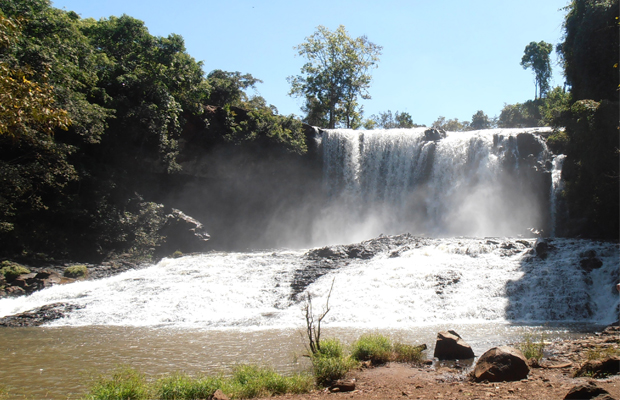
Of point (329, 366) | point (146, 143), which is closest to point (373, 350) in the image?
point (329, 366)

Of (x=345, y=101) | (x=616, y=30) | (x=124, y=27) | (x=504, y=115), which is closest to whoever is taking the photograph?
(x=616, y=30)

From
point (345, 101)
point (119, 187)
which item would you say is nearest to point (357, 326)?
point (119, 187)

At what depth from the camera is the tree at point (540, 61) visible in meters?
56.2

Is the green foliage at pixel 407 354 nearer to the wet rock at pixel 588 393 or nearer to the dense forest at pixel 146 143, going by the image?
the wet rock at pixel 588 393

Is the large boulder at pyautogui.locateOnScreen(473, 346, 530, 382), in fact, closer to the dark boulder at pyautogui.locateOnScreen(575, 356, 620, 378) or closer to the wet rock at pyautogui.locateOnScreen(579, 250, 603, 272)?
the dark boulder at pyautogui.locateOnScreen(575, 356, 620, 378)

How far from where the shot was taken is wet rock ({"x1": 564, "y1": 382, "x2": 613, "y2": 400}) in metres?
4.24

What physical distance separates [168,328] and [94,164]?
14171 mm

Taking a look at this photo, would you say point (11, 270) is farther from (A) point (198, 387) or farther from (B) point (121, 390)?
(A) point (198, 387)

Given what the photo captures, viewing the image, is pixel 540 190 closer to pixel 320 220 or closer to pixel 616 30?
pixel 616 30

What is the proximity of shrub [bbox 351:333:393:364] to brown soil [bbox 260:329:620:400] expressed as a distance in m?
0.23

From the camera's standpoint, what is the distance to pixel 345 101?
4216cm

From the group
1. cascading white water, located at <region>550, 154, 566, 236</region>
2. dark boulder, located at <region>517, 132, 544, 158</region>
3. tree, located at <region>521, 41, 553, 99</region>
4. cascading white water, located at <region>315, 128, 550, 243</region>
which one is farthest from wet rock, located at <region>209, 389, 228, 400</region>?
tree, located at <region>521, 41, 553, 99</region>

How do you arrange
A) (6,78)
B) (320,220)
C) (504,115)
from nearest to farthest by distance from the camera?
(6,78), (320,220), (504,115)

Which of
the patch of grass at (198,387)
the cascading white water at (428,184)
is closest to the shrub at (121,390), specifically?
the patch of grass at (198,387)
